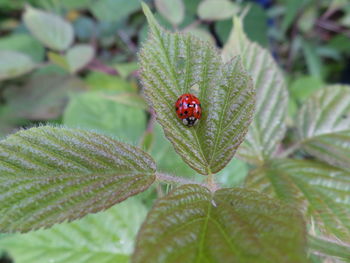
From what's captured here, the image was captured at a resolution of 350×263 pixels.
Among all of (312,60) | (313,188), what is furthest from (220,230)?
(312,60)

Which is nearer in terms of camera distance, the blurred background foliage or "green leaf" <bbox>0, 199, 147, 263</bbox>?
"green leaf" <bbox>0, 199, 147, 263</bbox>

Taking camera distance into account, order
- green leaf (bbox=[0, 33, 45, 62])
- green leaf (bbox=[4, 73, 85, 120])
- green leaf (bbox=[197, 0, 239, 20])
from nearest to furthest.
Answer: green leaf (bbox=[197, 0, 239, 20]) < green leaf (bbox=[4, 73, 85, 120]) < green leaf (bbox=[0, 33, 45, 62])

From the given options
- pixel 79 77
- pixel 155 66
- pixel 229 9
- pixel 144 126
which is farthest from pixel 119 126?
pixel 155 66

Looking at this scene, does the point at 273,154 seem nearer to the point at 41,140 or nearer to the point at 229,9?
the point at 41,140

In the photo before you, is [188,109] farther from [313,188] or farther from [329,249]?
[313,188]

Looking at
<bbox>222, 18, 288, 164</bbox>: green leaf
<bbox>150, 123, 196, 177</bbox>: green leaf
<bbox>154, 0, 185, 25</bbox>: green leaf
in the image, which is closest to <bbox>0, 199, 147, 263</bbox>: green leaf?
<bbox>150, 123, 196, 177</bbox>: green leaf

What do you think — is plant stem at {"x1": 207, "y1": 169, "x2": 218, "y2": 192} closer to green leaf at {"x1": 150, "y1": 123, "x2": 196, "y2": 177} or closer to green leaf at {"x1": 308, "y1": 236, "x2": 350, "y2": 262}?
green leaf at {"x1": 308, "y1": 236, "x2": 350, "y2": 262}

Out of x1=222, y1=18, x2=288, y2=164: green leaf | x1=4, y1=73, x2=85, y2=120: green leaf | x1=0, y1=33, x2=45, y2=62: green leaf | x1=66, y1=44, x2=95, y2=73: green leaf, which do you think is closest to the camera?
x1=222, y1=18, x2=288, y2=164: green leaf
